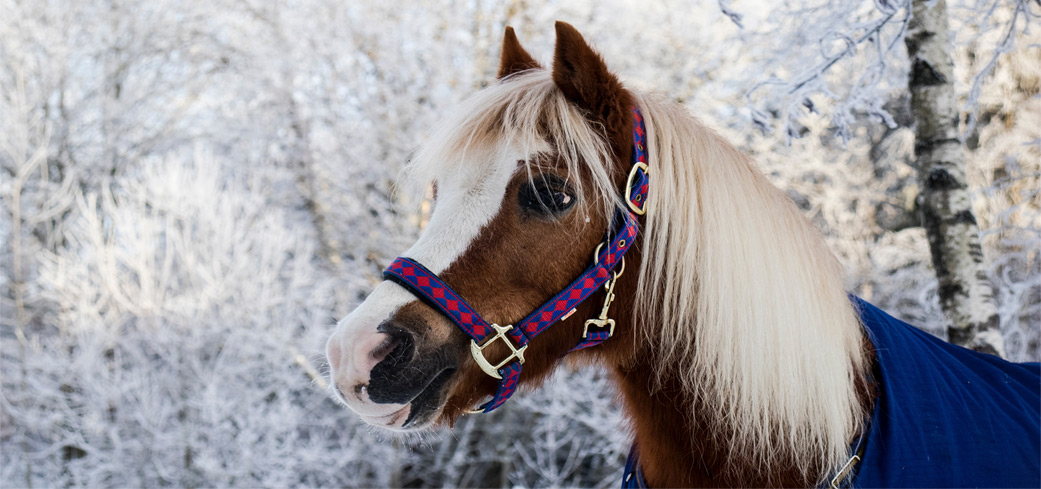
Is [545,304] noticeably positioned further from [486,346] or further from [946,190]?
[946,190]

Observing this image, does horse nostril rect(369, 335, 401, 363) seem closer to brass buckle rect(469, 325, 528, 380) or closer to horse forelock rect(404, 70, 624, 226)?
brass buckle rect(469, 325, 528, 380)

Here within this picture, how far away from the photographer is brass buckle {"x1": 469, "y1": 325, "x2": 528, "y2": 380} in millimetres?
1528

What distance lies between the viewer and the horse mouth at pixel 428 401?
60.1 inches

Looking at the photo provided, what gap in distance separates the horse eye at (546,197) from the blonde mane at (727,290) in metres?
0.05

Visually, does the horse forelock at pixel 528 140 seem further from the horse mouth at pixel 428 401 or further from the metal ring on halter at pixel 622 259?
the horse mouth at pixel 428 401

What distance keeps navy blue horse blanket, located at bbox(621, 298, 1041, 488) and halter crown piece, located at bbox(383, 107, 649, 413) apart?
30.5 inches

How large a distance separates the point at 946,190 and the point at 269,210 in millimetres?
9802

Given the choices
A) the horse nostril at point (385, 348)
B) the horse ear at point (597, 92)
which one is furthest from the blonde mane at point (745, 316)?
the horse nostril at point (385, 348)

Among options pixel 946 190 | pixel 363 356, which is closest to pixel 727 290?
pixel 363 356

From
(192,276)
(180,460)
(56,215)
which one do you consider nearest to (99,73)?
(56,215)

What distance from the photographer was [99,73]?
12523 mm

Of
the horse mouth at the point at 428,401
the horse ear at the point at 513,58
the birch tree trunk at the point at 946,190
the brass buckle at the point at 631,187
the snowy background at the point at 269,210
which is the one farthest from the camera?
the snowy background at the point at 269,210

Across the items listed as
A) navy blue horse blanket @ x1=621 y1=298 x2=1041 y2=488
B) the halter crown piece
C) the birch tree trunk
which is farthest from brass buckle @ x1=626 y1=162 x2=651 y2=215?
the birch tree trunk

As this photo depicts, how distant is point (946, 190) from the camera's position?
2.74 m
